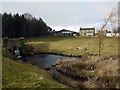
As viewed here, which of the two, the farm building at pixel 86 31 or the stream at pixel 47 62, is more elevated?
the farm building at pixel 86 31

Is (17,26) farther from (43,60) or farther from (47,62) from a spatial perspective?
(47,62)

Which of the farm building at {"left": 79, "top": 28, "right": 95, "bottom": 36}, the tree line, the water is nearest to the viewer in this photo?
the water

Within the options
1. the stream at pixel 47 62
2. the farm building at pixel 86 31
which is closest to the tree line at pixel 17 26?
the farm building at pixel 86 31

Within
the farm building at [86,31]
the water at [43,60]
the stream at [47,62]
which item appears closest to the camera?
the stream at [47,62]

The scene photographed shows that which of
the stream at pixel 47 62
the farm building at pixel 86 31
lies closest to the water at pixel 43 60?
the stream at pixel 47 62

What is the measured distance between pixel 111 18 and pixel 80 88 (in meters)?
22.9

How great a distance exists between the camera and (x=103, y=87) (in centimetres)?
2572

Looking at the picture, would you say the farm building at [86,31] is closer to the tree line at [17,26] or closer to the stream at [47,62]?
the tree line at [17,26]

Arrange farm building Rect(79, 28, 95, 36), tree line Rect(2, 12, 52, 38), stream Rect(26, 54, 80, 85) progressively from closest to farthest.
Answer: stream Rect(26, 54, 80, 85) → tree line Rect(2, 12, 52, 38) → farm building Rect(79, 28, 95, 36)

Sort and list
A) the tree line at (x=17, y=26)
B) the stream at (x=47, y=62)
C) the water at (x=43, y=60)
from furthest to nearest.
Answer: the tree line at (x=17, y=26) < the water at (x=43, y=60) < the stream at (x=47, y=62)

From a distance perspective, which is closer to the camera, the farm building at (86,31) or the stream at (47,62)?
the stream at (47,62)

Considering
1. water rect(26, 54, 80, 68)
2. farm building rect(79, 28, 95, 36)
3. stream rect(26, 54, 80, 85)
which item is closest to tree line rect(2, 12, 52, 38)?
water rect(26, 54, 80, 68)

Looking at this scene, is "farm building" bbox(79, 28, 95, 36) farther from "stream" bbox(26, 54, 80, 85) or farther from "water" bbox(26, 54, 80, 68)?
"stream" bbox(26, 54, 80, 85)

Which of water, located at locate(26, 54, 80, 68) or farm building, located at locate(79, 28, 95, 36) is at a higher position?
farm building, located at locate(79, 28, 95, 36)
